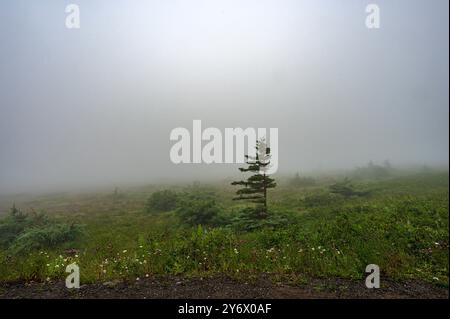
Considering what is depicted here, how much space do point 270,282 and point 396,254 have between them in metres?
3.97

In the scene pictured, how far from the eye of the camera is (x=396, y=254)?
297 inches

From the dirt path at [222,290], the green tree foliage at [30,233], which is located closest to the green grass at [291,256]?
the dirt path at [222,290]

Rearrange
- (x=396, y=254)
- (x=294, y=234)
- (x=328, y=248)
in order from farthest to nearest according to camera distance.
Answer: (x=294, y=234)
(x=328, y=248)
(x=396, y=254)

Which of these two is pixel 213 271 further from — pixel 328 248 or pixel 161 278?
pixel 328 248

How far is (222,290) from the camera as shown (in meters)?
6.25

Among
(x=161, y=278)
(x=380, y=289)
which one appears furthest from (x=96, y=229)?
(x=380, y=289)

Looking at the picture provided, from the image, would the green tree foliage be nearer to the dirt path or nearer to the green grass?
the green grass

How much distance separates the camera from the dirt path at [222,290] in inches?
232
